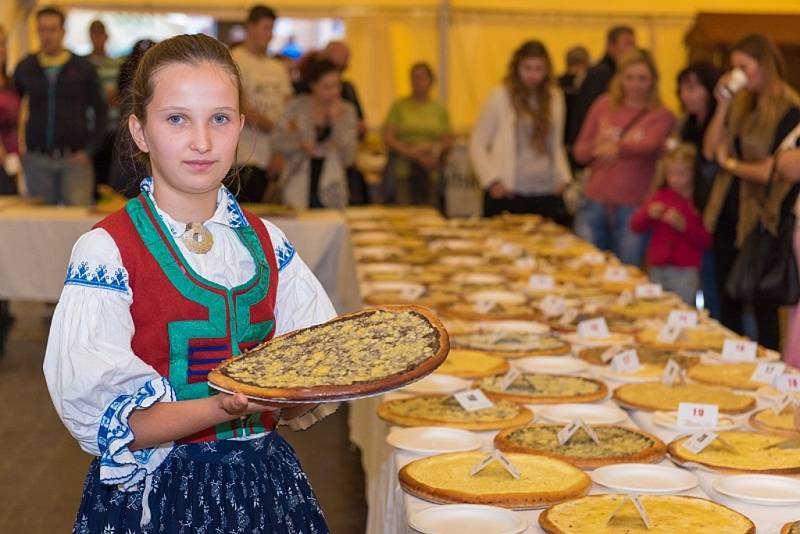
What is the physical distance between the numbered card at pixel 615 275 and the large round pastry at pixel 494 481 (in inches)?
89.5

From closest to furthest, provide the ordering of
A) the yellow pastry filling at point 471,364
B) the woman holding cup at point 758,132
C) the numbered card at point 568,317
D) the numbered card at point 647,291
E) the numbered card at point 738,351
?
the yellow pastry filling at point 471,364
the numbered card at point 738,351
the numbered card at point 568,317
the numbered card at point 647,291
the woman holding cup at point 758,132

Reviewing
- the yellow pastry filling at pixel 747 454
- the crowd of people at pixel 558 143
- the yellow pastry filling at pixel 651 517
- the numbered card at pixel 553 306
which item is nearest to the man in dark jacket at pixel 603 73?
the crowd of people at pixel 558 143

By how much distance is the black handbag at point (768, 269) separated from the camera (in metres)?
4.47

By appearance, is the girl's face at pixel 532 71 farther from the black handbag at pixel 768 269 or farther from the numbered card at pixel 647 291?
the numbered card at pixel 647 291

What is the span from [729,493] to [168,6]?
8227 millimetres

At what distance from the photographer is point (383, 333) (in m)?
1.79

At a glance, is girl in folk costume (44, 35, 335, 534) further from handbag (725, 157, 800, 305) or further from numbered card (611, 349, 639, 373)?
handbag (725, 157, 800, 305)

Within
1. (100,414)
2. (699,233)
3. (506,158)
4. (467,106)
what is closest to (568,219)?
(467,106)

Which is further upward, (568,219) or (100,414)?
(100,414)

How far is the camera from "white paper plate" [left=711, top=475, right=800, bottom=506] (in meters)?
2.02

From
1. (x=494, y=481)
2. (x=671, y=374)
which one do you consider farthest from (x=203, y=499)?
(x=671, y=374)

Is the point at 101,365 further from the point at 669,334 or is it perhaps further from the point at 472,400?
the point at 669,334

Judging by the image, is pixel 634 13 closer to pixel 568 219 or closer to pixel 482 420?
pixel 568 219

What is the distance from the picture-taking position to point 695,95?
5949 mm
